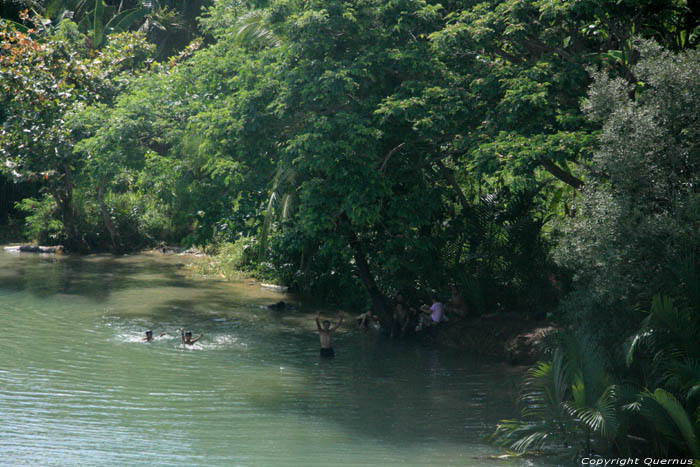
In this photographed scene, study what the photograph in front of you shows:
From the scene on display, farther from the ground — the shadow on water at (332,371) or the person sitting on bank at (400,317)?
the person sitting on bank at (400,317)

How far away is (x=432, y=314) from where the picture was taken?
56.1 feet

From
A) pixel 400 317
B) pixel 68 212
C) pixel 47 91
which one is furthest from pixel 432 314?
pixel 68 212

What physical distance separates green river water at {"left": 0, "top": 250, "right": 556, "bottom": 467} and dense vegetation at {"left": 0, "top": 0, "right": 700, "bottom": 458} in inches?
54.5

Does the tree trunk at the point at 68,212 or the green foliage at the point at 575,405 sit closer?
the green foliage at the point at 575,405

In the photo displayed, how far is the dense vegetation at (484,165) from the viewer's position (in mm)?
9172

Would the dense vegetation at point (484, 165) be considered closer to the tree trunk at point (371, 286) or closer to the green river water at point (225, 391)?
the tree trunk at point (371, 286)

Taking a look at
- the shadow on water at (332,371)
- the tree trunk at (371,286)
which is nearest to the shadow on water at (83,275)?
the shadow on water at (332,371)

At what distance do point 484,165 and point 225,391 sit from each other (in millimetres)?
6125

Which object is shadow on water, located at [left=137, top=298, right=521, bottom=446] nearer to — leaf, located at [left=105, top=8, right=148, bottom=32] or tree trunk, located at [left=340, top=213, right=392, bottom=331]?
tree trunk, located at [left=340, top=213, right=392, bottom=331]

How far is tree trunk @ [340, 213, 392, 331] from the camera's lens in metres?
17.2

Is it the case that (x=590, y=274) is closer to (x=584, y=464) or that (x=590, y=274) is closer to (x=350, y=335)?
(x=584, y=464)

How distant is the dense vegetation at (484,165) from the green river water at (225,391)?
1384mm

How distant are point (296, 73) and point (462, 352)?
7.12 meters

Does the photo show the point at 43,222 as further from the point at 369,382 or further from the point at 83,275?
the point at 369,382
